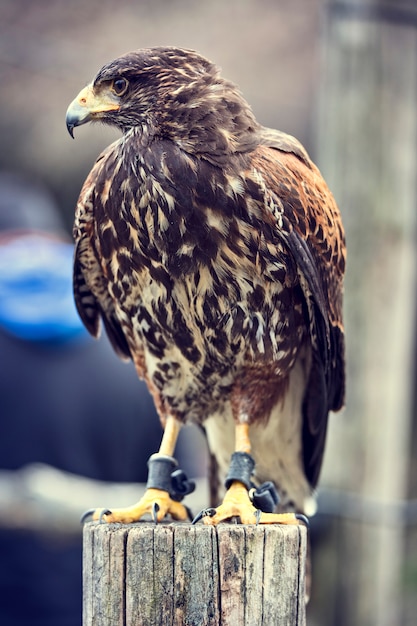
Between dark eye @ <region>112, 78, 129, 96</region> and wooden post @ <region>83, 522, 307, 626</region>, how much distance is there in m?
1.44

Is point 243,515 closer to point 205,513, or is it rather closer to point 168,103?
point 205,513

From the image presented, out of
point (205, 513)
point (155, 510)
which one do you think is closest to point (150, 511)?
point (155, 510)

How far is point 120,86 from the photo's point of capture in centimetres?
360

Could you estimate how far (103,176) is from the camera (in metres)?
3.66

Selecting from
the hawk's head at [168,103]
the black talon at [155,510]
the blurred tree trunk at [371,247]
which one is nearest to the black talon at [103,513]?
the black talon at [155,510]

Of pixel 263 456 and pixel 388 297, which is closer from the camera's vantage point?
pixel 263 456

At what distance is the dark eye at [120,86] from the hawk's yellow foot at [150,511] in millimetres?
1354

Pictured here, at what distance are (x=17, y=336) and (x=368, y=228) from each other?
75.0 inches

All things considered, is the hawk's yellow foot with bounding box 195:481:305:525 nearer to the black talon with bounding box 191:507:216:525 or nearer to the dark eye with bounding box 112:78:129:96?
the black talon with bounding box 191:507:216:525

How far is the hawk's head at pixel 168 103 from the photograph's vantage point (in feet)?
11.6

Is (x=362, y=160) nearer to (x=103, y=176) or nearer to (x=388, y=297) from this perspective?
(x=388, y=297)

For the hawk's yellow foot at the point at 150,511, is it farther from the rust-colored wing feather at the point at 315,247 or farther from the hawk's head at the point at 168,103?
the hawk's head at the point at 168,103

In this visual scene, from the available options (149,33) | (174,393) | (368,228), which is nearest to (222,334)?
(174,393)

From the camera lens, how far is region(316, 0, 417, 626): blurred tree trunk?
523cm
